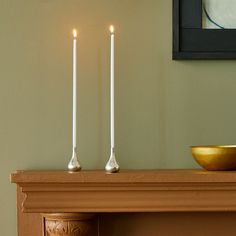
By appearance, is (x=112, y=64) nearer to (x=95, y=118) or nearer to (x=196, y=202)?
(x=95, y=118)

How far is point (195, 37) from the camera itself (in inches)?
57.1

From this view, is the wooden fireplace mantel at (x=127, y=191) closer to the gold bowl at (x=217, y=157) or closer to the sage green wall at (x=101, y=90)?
the gold bowl at (x=217, y=157)

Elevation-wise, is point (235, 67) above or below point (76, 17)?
below

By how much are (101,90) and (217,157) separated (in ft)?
1.16

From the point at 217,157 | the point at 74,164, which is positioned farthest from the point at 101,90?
the point at 217,157

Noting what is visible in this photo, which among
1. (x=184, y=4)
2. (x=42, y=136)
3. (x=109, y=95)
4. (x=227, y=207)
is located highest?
(x=184, y=4)

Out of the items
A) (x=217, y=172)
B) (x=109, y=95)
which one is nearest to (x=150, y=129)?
(x=109, y=95)

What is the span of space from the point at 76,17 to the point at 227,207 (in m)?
0.60

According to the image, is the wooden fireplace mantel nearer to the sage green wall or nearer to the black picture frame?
the sage green wall

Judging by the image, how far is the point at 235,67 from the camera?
1452mm

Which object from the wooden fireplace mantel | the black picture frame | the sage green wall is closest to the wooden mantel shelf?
the wooden fireplace mantel

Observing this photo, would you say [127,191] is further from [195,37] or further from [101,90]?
[195,37]

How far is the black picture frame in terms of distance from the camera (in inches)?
56.7

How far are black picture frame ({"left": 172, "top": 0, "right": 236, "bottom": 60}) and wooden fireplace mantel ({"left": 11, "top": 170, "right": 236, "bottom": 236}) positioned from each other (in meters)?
0.33
